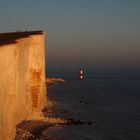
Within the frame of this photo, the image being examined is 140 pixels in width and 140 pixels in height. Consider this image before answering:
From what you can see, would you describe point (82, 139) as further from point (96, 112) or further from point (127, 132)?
point (96, 112)

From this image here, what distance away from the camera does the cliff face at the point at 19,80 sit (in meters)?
18.3

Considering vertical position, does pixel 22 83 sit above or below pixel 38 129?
above

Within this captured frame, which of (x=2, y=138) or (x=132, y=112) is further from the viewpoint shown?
(x=132, y=112)

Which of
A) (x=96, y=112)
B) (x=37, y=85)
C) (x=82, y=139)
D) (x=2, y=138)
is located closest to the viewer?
(x=2, y=138)

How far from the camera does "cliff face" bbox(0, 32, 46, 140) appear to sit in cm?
1831

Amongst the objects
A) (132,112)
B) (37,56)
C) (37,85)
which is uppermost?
(37,56)

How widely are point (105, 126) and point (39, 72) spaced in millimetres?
7188

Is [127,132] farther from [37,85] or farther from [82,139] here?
[37,85]

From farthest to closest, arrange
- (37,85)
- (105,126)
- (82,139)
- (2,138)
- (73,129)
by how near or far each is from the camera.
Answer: (37,85), (105,126), (73,129), (82,139), (2,138)

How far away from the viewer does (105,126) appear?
3064 centimetres

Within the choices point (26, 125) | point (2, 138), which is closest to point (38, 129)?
point (26, 125)

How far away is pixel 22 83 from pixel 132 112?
18168 mm

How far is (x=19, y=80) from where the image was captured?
24.6 m

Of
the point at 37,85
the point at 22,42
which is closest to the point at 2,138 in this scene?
the point at 22,42
